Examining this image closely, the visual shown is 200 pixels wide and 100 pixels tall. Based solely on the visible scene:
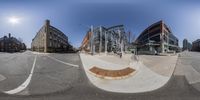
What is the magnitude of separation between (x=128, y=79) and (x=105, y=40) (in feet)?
3.85

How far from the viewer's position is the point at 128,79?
3.92 m

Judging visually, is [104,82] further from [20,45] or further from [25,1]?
[25,1]

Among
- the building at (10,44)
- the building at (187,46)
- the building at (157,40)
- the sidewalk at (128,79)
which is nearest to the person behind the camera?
the building at (157,40)

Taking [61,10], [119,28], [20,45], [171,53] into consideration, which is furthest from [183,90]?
[20,45]

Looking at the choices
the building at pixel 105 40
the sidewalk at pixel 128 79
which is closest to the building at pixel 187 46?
the sidewalk at pixel 128 79

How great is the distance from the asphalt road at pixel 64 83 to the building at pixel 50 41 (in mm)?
217

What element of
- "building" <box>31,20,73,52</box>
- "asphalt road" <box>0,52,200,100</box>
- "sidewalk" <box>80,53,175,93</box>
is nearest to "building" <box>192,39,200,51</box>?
"asphalt road" <box>0,52,200,100</box>

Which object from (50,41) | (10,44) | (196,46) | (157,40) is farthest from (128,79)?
(10,44)

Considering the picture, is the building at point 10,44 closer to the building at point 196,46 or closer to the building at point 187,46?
the building at point 187,46

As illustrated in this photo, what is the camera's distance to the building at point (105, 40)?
3.06 m

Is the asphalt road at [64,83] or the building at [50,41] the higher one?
the building at [50,41]

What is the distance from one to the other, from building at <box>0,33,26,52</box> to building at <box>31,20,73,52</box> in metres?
0.25

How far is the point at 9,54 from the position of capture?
3.60 m

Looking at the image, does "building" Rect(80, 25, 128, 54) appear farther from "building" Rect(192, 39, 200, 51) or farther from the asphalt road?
"building" Rect(192, 39, 200, 51)
